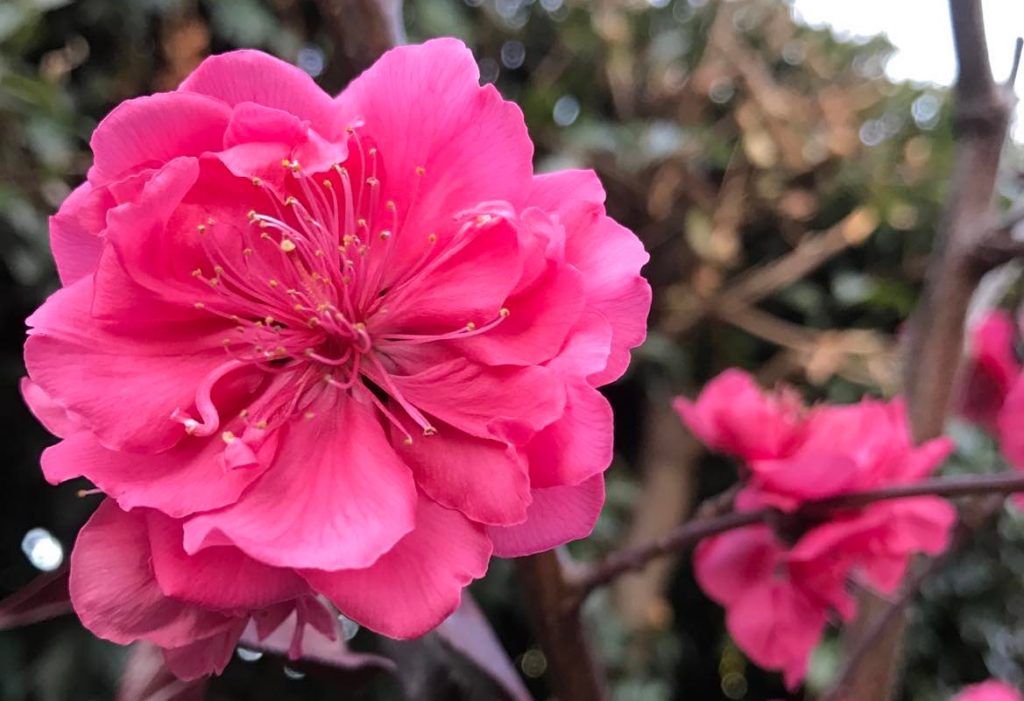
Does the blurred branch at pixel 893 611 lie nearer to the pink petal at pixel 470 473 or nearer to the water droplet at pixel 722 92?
the pink petal at pixel 470 473

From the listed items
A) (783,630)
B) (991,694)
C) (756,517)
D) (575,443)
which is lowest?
(991,694)

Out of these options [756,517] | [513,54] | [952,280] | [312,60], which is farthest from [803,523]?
[513,54]

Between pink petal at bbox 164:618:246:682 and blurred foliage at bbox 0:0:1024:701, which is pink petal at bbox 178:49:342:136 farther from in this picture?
blurred foliage at bbox 0:0:1024:701

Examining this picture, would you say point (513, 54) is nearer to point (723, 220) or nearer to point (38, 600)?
point (723, 220)

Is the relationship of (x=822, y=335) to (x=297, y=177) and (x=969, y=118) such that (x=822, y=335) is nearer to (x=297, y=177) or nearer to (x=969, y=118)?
(x=969, y=118)

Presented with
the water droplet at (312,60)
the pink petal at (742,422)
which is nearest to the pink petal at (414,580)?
the pink petal at (742,422)

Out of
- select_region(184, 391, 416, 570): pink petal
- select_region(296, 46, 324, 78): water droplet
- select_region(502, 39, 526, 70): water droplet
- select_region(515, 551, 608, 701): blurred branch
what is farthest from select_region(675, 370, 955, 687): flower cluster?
select_region(502, 39, 526, 70): water droplet

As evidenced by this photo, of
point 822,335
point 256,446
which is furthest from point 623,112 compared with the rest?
point 256,446
